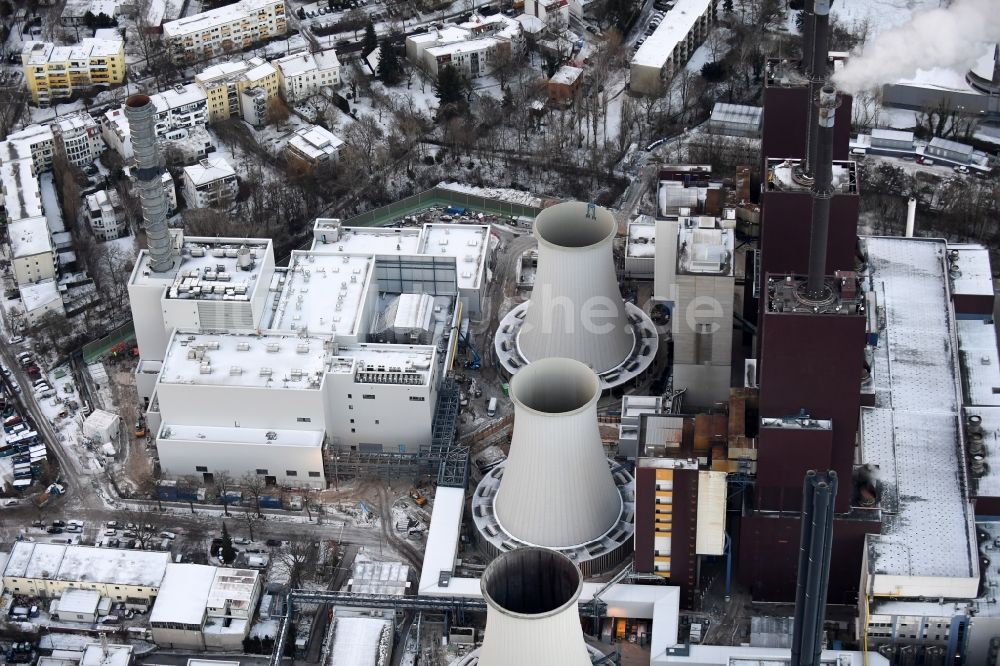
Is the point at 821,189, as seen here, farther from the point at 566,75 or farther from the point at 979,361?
the point at 566,75

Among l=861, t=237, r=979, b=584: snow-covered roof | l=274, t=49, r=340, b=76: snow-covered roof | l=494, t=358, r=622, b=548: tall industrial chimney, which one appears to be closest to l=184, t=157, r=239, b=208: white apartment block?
l=274, t=49, r=340, b=76: snow-covered roof

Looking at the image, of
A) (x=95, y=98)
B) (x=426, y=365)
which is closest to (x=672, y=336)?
(x=426, y=365)

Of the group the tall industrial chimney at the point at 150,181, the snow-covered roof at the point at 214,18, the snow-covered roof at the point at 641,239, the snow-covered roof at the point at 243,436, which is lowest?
the snow-covered roof at the point at 243,436

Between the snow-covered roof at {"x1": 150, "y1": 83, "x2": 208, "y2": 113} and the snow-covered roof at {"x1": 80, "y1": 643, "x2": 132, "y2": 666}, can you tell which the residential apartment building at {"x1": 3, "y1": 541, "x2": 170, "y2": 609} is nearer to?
the snow-covered roof at {"x1": 80, "y1": 643, "x2": 132, "y2": 666}

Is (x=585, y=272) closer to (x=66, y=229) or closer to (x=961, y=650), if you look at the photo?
(x=961, y=650)

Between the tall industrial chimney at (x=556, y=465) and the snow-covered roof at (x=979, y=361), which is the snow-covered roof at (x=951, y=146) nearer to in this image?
the snow-covered roof at (x=979, y=361)

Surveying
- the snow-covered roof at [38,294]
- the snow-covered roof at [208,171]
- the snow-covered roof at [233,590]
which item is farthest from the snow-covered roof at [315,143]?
the snow-covered roof at [233,590]
